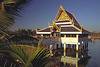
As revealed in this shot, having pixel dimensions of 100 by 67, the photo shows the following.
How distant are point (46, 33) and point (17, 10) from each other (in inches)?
572

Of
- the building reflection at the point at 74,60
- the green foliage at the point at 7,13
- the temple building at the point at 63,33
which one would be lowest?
the building reflection at the point at 74,60

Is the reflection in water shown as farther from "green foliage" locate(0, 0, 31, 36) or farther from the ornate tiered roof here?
"green foliage" locate(0, 0, 31, 36)

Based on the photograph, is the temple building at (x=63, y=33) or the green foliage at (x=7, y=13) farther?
the temple building at (x=63, y=33)

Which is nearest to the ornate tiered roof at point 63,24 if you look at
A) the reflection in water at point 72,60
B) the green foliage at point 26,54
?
the reflection in water at point 72,60

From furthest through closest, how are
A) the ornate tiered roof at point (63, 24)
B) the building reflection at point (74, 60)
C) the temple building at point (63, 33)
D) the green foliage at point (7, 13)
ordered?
the ornate tiered roof at point (63, 24) < the temple building at point (63, 33) < the building reflection at point (74, 60) < the green foliage at point (7, 13)

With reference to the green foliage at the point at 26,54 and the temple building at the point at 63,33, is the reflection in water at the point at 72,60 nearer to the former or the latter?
the temple building at the point at 63,33

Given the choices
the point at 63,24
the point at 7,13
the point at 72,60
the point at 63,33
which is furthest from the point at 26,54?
the point at 63,24

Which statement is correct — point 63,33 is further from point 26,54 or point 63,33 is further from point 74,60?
point 26,54

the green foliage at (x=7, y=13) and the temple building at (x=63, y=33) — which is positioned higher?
the green foliage at (x=7, y=13)

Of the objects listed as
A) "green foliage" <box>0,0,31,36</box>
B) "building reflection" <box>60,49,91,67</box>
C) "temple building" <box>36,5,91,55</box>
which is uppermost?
"green foliage" <box>0,0,31,36</box>

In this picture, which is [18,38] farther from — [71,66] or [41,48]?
[71,66]

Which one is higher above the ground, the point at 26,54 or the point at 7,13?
the point at 7,13

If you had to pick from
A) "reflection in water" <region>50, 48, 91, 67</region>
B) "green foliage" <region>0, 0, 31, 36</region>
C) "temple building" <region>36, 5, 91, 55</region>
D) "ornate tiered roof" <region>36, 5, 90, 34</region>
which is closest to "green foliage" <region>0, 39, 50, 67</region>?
"green foliage" <region>0, 0, 31, 36</region>

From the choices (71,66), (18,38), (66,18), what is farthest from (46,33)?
(18,38)
